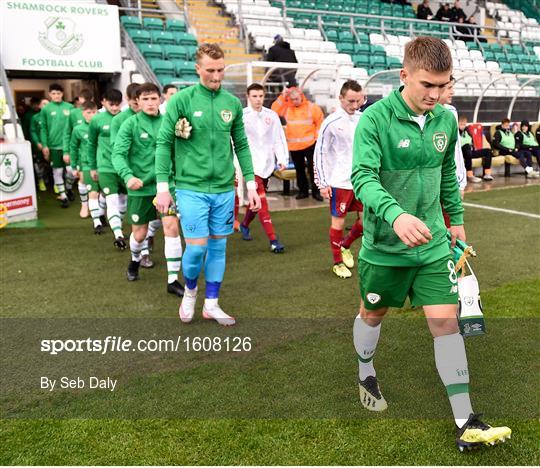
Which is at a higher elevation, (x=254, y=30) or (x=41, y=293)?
(x=254, y=30)

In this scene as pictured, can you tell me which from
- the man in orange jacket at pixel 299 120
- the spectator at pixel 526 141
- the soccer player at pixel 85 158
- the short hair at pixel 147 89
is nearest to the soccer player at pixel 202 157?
the short hair at pixel 147 89

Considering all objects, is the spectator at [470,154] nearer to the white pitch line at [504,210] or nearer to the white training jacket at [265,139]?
the white pitch line at [504,210]

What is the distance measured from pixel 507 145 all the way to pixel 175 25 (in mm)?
9011

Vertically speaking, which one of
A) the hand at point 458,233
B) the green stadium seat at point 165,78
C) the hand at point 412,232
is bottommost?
the hand at point 458,233

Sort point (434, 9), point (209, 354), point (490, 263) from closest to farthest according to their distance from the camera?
point (209, 354) → point (490, 263) → point (434, 9)

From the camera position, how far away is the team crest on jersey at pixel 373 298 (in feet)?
9.83

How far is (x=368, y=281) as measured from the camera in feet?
9.84

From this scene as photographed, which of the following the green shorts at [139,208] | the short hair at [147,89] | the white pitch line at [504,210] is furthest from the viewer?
the white pitch line at [504,210]

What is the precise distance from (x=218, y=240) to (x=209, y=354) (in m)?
0.93

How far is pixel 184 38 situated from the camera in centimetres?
1588

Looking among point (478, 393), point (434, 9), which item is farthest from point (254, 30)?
point (478, 393)

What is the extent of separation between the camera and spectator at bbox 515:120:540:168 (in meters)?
14.9

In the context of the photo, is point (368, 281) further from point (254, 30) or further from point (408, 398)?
point (254, 30)

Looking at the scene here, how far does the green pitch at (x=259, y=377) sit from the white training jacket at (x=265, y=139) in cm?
182
